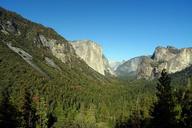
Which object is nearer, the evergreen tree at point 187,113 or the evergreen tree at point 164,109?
the evergreen tree at point 164,109

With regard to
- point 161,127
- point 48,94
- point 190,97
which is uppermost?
point 48,94

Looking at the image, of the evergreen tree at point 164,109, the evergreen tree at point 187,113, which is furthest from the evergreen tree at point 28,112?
the evergreen tree at point 187,113

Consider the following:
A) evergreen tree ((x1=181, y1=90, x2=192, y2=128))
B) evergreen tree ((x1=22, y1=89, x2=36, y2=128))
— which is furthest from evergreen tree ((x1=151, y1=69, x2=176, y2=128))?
evergreen tree ((x1=22, y1=89, x2=36, y2=128))

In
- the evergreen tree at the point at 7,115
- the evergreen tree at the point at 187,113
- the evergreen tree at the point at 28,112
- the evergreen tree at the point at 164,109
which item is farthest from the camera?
the evergreen tree at the point at 28,112

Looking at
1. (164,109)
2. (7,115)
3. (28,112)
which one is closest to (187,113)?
(164,109)

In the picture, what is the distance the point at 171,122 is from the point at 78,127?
99.5 metres

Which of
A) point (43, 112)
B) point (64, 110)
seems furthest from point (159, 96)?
point (64, 110)

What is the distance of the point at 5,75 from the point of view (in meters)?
179

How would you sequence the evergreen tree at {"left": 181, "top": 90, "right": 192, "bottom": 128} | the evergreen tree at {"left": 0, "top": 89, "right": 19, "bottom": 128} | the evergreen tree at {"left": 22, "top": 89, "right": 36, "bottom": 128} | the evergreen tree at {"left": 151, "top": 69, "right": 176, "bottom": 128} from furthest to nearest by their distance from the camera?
the evergreen tree at {"left": 22, "top": 89, "right": 36, "bottom": 128}, the evergreen tree at {"left": 0, "top": 89, "right": 19, "bottom": 128}, the evergreen tree at {"left": 181, "top": 90, "right": 192, "bottom": 128}, the evergreen tree at {"left": 151, "top": 69, "right": 176, "bottom": 128}

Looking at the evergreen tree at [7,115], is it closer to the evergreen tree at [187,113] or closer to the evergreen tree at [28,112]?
the evergreen tree at [28,112]

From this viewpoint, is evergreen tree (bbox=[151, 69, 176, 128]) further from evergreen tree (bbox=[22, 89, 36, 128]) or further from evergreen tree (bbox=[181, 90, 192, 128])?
evergreen tree (bbox=[22, 89, 36, 128])

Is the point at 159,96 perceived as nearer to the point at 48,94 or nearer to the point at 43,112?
the point at 43,112

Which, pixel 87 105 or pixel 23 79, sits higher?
pixel 23 79

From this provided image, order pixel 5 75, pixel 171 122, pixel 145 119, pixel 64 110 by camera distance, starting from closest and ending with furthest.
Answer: pixel 171 122 → pixel 145 119 → pixel 64 110 → pixel 5 75
